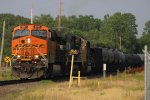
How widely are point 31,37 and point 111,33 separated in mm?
99994

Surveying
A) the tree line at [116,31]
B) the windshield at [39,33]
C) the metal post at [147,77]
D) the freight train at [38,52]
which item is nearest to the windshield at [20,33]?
the freight train at [38,52]

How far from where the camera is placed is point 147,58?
9.60 meters

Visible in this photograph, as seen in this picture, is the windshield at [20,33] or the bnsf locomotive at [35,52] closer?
the bnsf locomotive at [35,52]

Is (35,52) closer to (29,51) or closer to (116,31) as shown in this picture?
(29,51)

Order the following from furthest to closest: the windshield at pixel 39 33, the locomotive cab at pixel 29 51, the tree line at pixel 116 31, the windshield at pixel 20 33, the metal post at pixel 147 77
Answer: the tree line at pixel 116 31, the windshield at pixel 20 33, the windshield at pixel 39 33, the locomotive cab at pixel 29 51, the metal post at pixel 147 77

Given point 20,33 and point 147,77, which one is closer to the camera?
point 147,77

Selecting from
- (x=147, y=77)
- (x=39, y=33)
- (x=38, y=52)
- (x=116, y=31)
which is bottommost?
(x=147, y=77)

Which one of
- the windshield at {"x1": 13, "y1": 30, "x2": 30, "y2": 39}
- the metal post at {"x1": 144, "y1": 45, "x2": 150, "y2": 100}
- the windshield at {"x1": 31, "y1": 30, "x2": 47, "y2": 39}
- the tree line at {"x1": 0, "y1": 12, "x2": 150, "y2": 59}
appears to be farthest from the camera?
the tree line at {"x1": 0, "y1": 12, "x2": 150, "y2": 59}

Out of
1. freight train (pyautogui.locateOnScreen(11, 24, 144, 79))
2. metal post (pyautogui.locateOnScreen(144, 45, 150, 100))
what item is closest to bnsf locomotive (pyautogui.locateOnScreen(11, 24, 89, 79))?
freight train (pyautogui.locateOnScreen(11, 24, 144, 79))

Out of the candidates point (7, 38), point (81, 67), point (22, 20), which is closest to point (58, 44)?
point (81, 67)

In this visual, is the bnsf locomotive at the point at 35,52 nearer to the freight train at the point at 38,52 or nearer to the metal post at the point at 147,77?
the freight train at the point at 38,52

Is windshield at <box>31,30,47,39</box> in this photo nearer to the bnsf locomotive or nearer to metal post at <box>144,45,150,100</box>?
the bnsf locomotive

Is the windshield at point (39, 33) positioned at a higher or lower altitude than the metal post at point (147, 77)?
higher

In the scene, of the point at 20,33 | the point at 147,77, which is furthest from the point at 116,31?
the point at 147,77
